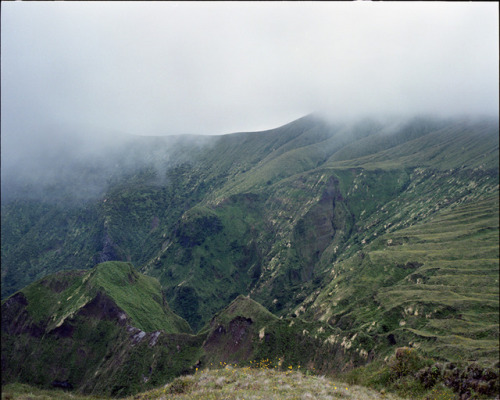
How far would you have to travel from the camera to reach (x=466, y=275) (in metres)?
125

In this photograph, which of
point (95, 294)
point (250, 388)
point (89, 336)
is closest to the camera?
point (250, 388)

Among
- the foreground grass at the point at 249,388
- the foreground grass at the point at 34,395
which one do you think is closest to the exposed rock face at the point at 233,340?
the foreground grass at the point at 34,395

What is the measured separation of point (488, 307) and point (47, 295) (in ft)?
483

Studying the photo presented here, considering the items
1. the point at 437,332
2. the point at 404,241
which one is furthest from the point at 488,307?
the point at 404,241

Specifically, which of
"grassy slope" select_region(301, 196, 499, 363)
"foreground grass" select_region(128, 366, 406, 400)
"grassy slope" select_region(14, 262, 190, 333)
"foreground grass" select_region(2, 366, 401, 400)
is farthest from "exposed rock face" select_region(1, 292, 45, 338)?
"foreground grass" select_region(128, 366, 406, 400)

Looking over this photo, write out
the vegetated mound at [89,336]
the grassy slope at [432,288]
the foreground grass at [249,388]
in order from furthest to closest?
the vegetated mound at [89,336] → the grassy slope at [432,288] → the foreground grass at [249,388]

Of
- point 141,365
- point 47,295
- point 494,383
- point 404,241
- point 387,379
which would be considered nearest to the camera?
point 494,383

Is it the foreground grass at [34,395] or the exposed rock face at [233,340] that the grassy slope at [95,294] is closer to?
the exposed rock face at [233,340]

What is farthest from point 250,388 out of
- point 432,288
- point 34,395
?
point 432,288

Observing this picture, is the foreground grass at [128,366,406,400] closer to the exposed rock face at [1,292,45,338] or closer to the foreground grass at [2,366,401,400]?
the foreground grass at [2,366,401,400]

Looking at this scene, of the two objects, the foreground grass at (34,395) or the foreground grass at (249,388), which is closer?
the foreground grass at (249,388)

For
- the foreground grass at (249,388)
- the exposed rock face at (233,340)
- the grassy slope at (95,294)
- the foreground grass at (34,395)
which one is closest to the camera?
the foreground grass at (249,388)

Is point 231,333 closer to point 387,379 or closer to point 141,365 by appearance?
point 141,365

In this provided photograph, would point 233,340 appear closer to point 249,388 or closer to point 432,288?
point 249,388
